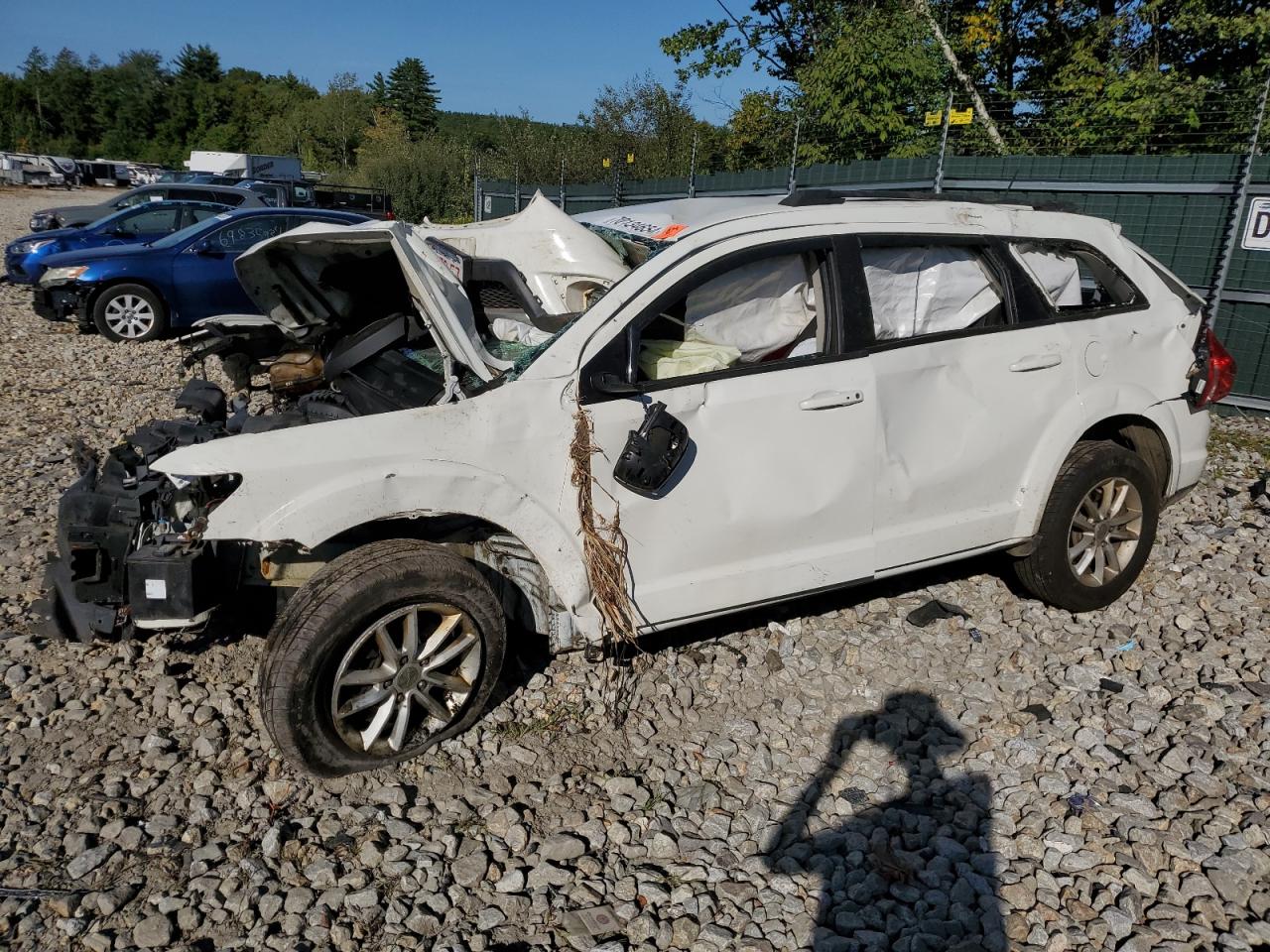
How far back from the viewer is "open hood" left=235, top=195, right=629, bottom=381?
3.80 meters

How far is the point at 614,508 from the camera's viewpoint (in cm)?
331

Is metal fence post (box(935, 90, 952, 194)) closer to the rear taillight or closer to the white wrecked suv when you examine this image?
the rear taillight

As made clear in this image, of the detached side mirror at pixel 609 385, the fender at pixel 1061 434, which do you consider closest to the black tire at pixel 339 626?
the detached side mirror at pixel 609 385

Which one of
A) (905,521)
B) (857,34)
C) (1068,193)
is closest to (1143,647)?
(905,521)

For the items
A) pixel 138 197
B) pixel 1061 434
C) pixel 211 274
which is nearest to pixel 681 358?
pixel 1061 434

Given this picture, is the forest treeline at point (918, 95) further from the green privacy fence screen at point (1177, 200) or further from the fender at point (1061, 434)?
the fender at point (1061, 434)

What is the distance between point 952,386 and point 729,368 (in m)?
1.02

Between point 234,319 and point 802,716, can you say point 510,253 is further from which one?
point 802,716

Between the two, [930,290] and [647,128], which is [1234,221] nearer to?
[930,290]

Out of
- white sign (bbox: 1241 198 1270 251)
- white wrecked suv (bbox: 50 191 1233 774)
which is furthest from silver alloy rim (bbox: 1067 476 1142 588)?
white sign (bbox: 1241 198 1270 251)

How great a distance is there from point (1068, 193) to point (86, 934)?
32.9 feet

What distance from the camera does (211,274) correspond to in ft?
36.0

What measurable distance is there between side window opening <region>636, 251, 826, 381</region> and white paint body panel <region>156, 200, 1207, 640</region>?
165 mm

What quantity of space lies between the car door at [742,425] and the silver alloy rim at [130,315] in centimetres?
929
